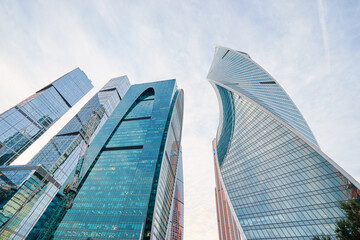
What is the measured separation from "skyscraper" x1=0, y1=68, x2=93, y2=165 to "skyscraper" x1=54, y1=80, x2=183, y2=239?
36204 millimetres

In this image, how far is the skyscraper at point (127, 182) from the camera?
64.0 m

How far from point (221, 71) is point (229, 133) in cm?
6304

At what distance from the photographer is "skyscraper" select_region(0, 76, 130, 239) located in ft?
238

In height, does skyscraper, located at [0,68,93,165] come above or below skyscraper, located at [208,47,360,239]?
above

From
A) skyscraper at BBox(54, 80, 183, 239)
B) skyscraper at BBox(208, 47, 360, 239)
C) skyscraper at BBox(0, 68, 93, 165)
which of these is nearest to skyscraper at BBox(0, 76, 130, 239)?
skyscraper at BBox(0, 68, 93, 165)

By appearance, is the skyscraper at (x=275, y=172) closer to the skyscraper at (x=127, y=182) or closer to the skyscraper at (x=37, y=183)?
the skyscraper at (x=127, y=182)

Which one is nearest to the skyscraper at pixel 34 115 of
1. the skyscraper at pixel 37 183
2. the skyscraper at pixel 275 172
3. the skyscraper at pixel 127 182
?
the skyscraper at pixel 37 183

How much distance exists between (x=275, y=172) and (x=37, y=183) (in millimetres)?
103654

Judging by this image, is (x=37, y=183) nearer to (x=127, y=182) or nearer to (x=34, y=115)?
(x=34, y=115)

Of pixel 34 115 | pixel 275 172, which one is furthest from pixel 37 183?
pixel 275 172

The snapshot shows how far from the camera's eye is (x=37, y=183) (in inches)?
3381

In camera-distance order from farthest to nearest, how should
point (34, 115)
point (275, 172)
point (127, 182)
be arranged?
point (34, 115) < point (127, 182) < point (275, 172)

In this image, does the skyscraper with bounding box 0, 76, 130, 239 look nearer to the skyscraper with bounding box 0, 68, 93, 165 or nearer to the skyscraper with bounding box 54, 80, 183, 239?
the skyscraper with bounding box 0, 68, 93, 165

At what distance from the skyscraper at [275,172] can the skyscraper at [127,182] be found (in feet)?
99.2
